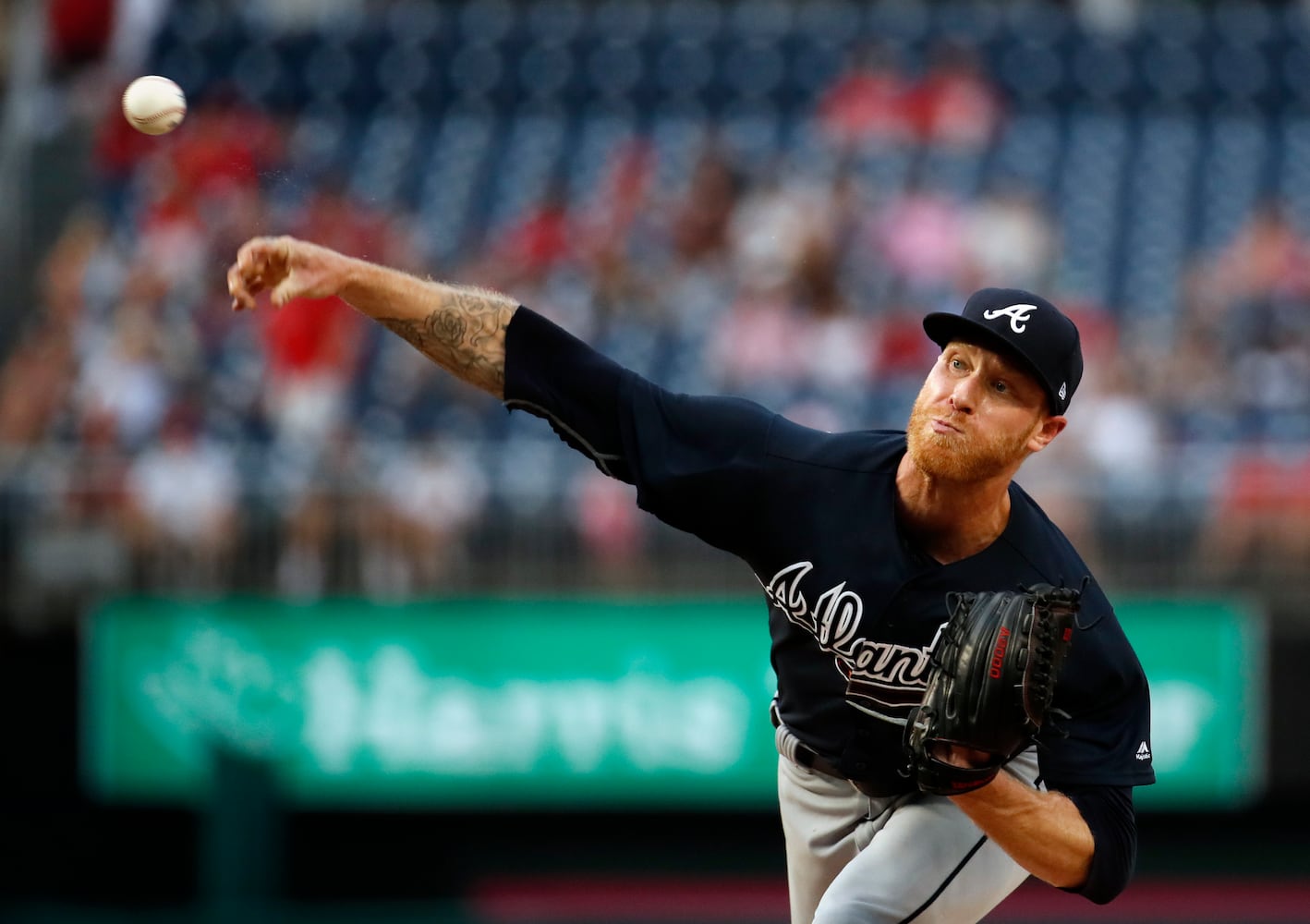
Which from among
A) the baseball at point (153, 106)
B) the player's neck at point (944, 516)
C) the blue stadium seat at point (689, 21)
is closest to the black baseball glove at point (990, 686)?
the player's neck at point (944, 516)

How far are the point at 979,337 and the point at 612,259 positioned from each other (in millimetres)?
7060

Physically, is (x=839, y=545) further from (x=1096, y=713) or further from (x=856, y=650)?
(x=1096, y=713)

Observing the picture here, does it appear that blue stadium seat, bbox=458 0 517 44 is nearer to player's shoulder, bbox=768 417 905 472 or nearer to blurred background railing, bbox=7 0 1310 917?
blurred background railing, bbox=7 0 1310 917

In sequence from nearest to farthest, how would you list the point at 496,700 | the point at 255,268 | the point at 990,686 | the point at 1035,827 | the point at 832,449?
1. the point at 990,686
2. the point at 1035,827
3. the point at 255,268
4. the point at 832,449
5. the point at 496,700

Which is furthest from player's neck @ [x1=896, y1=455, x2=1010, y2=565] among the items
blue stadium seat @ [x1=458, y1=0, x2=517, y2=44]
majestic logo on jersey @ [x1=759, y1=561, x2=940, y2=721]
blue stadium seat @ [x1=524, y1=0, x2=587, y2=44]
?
blue stadium seat @ [x1=458, y1=0, x2=517, y2=44]

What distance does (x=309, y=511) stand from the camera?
9.35 metres

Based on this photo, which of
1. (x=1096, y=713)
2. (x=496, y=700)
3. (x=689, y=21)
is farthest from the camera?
(x=689, y=21)

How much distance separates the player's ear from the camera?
388 cm

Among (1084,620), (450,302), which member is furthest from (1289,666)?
(450,302)

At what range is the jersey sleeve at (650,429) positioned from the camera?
394cm

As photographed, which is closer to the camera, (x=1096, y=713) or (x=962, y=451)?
(x=962, y=451)

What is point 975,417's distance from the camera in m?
3.79

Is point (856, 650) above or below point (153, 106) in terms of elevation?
below

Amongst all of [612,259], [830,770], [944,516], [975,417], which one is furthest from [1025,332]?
[612,259]
